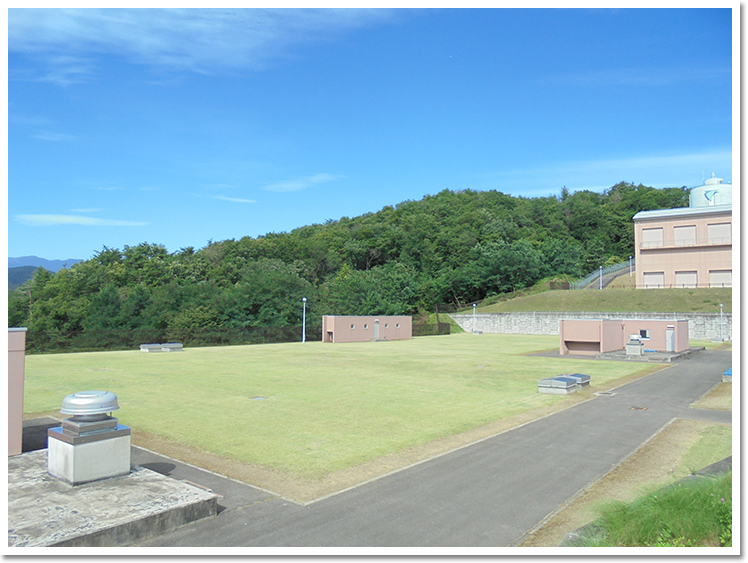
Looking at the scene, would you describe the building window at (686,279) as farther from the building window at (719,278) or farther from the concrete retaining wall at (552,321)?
the concrete retaining wall at (552,321)

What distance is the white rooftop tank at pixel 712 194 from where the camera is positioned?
60281mm

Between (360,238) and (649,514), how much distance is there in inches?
3438

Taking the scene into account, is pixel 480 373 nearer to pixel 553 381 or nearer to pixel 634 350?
pixel 553 381

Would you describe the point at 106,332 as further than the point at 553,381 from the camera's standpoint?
Yes

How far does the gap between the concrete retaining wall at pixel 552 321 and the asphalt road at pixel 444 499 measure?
41.1 m

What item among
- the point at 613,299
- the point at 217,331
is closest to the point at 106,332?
the point at 217,331

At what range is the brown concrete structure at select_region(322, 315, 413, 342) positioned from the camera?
4109 centimetres

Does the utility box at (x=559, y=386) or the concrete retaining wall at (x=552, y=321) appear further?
the concrete retaining wall at (x=552, y=321)

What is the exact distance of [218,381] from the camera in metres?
18.7

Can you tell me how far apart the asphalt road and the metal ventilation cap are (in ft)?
6.01

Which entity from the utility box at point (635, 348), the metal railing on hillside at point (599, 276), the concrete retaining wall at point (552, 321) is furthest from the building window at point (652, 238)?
the utility box at point (635, 348)

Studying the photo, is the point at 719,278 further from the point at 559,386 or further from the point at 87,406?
the point at 87,406
